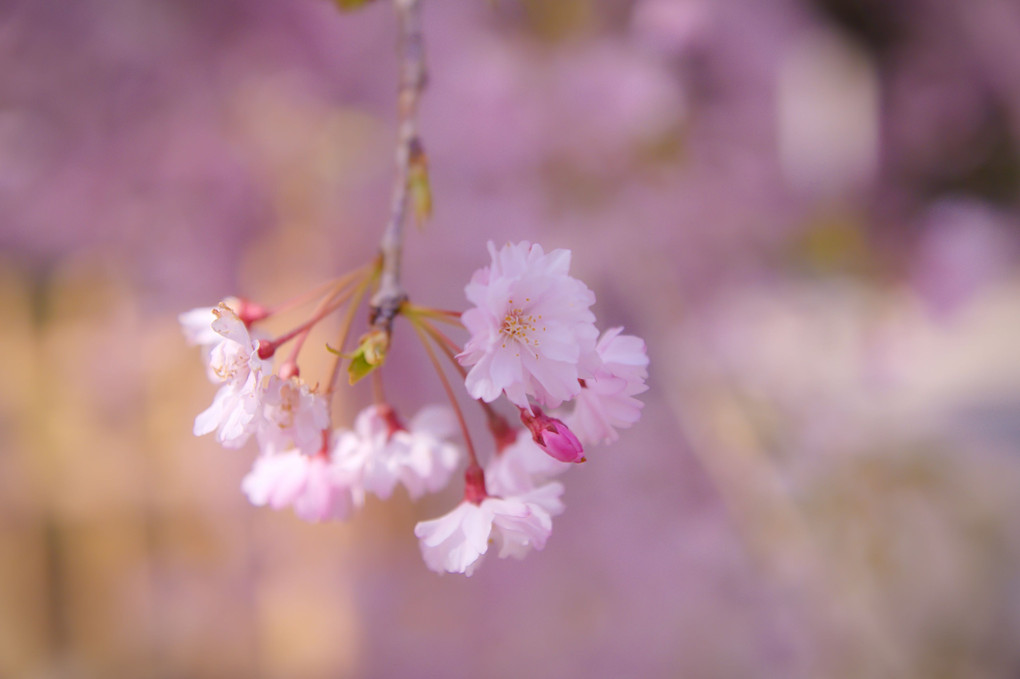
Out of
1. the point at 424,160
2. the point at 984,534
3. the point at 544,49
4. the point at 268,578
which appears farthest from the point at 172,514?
the point at 984,534

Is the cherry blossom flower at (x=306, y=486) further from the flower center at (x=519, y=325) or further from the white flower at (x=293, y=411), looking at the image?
the flower center at (x=519, y=325)

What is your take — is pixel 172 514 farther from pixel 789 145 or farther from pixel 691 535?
pixel 789 145

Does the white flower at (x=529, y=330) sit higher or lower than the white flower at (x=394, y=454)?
higher

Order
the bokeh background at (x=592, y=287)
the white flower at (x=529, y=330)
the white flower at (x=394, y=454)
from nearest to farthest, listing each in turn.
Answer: the white flower at (x=529, y=330) < the white flower at (x=394, y=454) < the bokeh background at (x=592, y=287)

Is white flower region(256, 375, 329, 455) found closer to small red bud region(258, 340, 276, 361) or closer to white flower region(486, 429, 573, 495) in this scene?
small red bud region(258, 340, 276, 361)

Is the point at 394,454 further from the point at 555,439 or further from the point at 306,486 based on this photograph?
the point at 555,439

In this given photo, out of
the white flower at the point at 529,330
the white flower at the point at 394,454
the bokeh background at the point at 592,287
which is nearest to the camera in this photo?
the white flower at the point at 529,330

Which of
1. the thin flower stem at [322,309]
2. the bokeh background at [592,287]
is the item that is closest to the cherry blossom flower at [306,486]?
the thin flower stem at [322,309]
